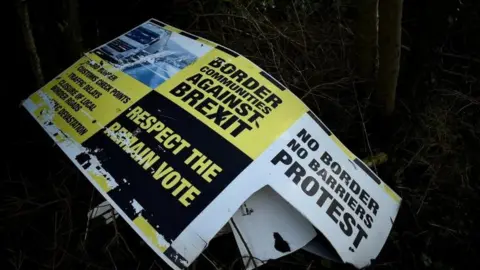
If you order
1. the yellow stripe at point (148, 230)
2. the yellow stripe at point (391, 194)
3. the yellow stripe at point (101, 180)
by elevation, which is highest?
the yellow stripe at point (101, 180)

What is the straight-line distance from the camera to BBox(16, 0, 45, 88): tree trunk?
1.48m

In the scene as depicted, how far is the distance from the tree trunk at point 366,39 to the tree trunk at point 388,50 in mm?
32

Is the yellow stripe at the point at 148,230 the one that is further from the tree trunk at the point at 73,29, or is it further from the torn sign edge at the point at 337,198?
the tree trunk at the point at 73,29

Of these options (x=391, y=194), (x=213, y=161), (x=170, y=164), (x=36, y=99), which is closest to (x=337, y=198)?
(x=391, y=194)

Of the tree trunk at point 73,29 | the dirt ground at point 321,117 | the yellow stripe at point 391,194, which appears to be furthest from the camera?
the tree trunk at point 73,29

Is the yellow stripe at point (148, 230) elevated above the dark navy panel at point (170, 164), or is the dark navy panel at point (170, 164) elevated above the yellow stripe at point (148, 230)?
the dark navy panel at point (170, 164)

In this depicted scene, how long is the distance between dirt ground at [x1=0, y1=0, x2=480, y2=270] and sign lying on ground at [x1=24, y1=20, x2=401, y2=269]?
0.76 ft

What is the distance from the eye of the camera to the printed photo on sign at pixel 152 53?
4.42ft

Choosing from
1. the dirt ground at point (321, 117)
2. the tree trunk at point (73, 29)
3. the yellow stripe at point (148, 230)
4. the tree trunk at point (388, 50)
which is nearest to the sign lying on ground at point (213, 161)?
the yellow stripe at point (148, 230)

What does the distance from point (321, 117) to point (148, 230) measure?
87 centimetres

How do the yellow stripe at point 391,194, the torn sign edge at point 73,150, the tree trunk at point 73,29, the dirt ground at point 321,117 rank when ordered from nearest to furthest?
the torn sign edge at point 73,150 < the yellow stripe at point 391,194 < the dirt ground at point 321,117 < the tree trunk at point 73,29

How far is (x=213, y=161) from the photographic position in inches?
43.9

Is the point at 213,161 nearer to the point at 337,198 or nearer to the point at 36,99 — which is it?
the point at 337,198

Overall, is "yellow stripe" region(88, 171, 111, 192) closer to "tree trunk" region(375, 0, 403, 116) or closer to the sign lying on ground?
the sign lying on ground
